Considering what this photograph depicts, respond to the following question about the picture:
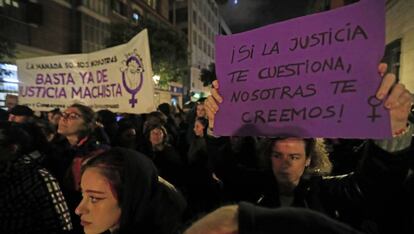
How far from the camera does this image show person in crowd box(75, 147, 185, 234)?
151 cm

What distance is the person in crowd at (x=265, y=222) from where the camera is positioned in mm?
651

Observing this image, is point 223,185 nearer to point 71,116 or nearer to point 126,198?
point 126,198

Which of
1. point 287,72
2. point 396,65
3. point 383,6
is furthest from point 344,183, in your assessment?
point 396,65

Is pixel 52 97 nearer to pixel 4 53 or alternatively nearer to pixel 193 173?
pixel 193 173

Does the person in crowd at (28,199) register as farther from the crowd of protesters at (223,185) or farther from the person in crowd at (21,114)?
the person in crowd at (21,114)

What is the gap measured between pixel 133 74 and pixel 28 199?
213 cm

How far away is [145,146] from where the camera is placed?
4.34 metres

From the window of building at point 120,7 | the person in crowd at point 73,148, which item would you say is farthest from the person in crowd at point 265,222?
the window of building at point 120,7

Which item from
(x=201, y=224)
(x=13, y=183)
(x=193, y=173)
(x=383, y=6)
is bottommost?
(x=193, y=173)

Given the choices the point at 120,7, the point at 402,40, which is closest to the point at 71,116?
the point at 402,40

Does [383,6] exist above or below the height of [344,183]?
above

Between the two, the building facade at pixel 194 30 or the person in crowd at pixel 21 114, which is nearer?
the person in crowd at pixel 21 114

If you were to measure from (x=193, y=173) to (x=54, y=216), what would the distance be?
6.47 ft

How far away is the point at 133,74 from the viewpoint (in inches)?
160
